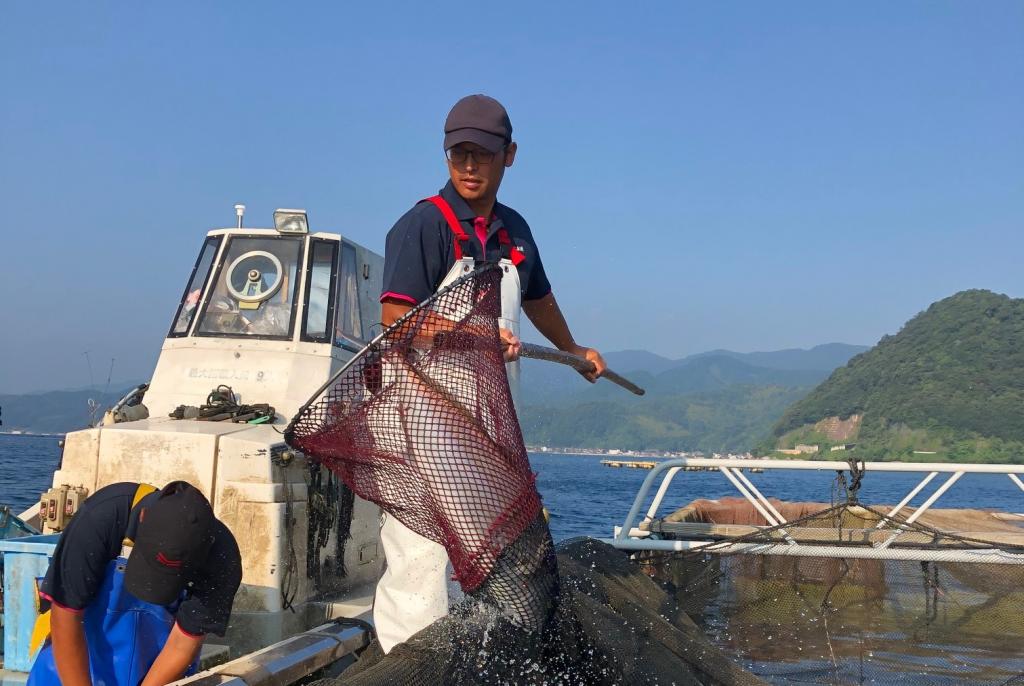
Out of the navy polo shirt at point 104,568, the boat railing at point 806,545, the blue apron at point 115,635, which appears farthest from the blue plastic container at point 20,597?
the boat railing at point 806,545

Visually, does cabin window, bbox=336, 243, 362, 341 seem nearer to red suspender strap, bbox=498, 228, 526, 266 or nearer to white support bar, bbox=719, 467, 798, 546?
white support bar, bbox=719, 467, 798, 546

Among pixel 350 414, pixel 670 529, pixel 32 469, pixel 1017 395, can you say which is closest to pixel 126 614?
pixel 350 414

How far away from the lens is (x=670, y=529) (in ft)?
26.6

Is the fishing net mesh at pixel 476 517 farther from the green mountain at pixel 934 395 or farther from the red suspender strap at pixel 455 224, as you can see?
the green mountain at pixel 934 395

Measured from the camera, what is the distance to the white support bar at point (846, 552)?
6.71 metres

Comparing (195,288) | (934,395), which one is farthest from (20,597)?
(934,395)

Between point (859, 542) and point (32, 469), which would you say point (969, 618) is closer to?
point (859, 542)

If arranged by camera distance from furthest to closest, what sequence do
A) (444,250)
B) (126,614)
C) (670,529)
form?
(670,529) < (126,614) < (444,250)

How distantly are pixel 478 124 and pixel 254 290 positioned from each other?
162 inches

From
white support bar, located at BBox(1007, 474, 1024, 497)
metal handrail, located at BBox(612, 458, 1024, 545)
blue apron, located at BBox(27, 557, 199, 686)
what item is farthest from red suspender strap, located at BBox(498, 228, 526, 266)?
white support bar, located at BBox(1007, 474, 1024, 497)

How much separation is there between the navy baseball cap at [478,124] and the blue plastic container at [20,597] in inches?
107

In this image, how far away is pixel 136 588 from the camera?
10.6ft

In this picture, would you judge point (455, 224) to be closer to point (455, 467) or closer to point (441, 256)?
point (441, 256)

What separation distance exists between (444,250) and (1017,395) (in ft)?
394
